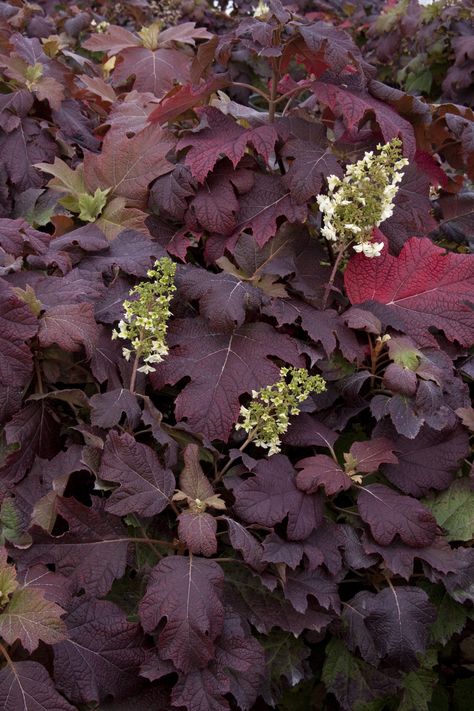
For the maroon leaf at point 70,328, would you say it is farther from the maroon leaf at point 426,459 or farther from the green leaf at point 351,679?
the green leaf at point 351,679

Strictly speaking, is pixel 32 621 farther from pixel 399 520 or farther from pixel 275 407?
pixel 399 520

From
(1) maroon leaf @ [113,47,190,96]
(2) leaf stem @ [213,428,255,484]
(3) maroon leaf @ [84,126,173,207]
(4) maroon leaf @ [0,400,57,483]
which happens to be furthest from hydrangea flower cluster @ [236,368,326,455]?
(1) maroon leaf @ [113,47,190,96]

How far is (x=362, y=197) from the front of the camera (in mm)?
1574

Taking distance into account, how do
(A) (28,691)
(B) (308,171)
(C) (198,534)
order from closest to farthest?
(A) (28,691)
(C) (198,534)
(B) (308,171)

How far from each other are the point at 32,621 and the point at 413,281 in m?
1.05

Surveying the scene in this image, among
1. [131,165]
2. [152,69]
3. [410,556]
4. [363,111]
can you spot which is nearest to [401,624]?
[410,556]

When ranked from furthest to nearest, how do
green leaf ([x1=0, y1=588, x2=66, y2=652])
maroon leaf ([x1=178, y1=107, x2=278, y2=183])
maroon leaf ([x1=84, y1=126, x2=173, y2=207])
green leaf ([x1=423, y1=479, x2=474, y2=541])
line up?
maroon leaf ([x1=84, y1=126, x2=173, y2=207]) → maroon leaf ([x1=178, y1=107, x2=278, y2=183]) → green leaf ([x1=423, y1=479, x2=474, y2=541]) → green leaf ([x1=0, y1=588, x2=66, y2=652])

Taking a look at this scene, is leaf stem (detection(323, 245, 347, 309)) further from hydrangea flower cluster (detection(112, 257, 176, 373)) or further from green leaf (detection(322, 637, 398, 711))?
green leaf (detection(322, 637, 398, 711))

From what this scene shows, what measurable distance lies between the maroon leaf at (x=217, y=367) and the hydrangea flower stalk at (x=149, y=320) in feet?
0.20

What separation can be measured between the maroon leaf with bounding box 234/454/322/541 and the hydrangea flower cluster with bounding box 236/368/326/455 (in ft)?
0.16

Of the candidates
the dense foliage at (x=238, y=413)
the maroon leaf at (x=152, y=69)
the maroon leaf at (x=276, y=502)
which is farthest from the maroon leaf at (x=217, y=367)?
the maroon leaf at (x=152, y=69)

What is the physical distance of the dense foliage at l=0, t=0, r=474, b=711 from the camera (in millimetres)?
1350

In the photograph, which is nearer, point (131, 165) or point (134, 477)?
point (134, 477)

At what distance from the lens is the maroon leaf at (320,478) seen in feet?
4.80
